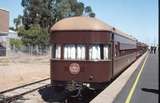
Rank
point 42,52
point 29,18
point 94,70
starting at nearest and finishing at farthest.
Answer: point 94,70
point 42,52
point 29,18

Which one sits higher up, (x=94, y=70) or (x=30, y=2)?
(x=30, y=2)

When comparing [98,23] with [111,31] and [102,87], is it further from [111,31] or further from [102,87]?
[102,87]

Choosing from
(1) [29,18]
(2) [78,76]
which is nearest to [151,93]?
(2) [78,76]

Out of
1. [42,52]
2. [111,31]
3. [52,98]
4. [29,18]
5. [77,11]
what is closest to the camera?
[111,31]

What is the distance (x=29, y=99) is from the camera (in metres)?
17.2

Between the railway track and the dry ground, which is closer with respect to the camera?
the railway track

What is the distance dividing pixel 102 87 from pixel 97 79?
1.77 ft

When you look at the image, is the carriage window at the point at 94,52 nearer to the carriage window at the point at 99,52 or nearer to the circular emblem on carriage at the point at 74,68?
the carriage window at the point at 99,52

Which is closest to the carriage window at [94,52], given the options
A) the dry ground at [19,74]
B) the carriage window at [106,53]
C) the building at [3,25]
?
the carriage window at [106,53]

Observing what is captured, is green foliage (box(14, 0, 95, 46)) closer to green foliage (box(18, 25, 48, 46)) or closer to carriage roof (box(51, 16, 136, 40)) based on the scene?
green foliage (box(18, 25, 48, 46))

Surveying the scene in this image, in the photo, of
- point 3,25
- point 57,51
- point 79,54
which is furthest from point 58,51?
point 3,25

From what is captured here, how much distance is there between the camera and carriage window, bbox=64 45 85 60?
605 inches

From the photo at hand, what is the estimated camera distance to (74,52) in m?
15.4

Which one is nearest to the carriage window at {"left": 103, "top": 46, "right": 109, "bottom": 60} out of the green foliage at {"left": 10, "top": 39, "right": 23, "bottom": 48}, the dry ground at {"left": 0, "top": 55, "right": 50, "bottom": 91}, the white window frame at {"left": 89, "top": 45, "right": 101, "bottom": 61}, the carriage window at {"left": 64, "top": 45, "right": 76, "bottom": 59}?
the white window frame at {"left": 89, "top": 45, "right": 101, "bottom": 61}
